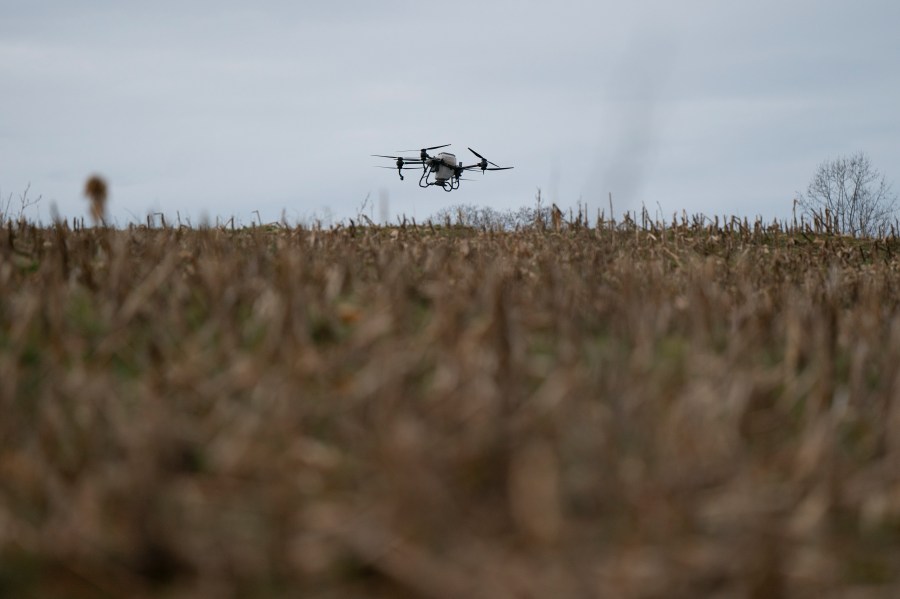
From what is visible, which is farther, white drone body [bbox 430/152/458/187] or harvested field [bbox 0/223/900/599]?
white drone body [bbox 430/152/458/187]

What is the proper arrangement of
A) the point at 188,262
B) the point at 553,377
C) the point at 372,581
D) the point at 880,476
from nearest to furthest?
Answer: 1. the point at 372,581
2. the point at 880,476
3. the point at 553,377
4. the point at 188,262

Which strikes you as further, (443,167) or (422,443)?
(443,167)

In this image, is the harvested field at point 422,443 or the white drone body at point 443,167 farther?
the white drone body at point 443,167

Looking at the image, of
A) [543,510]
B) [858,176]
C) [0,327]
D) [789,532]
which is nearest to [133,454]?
[543,510]

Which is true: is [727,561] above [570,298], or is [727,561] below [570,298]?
below

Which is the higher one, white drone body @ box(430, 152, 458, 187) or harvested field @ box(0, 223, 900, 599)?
white drone body @ box(430, 152, 458, 187)

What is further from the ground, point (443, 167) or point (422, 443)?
point (443, 167)

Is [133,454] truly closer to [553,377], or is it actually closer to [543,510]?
[543,510]

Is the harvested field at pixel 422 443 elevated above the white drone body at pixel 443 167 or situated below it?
below
